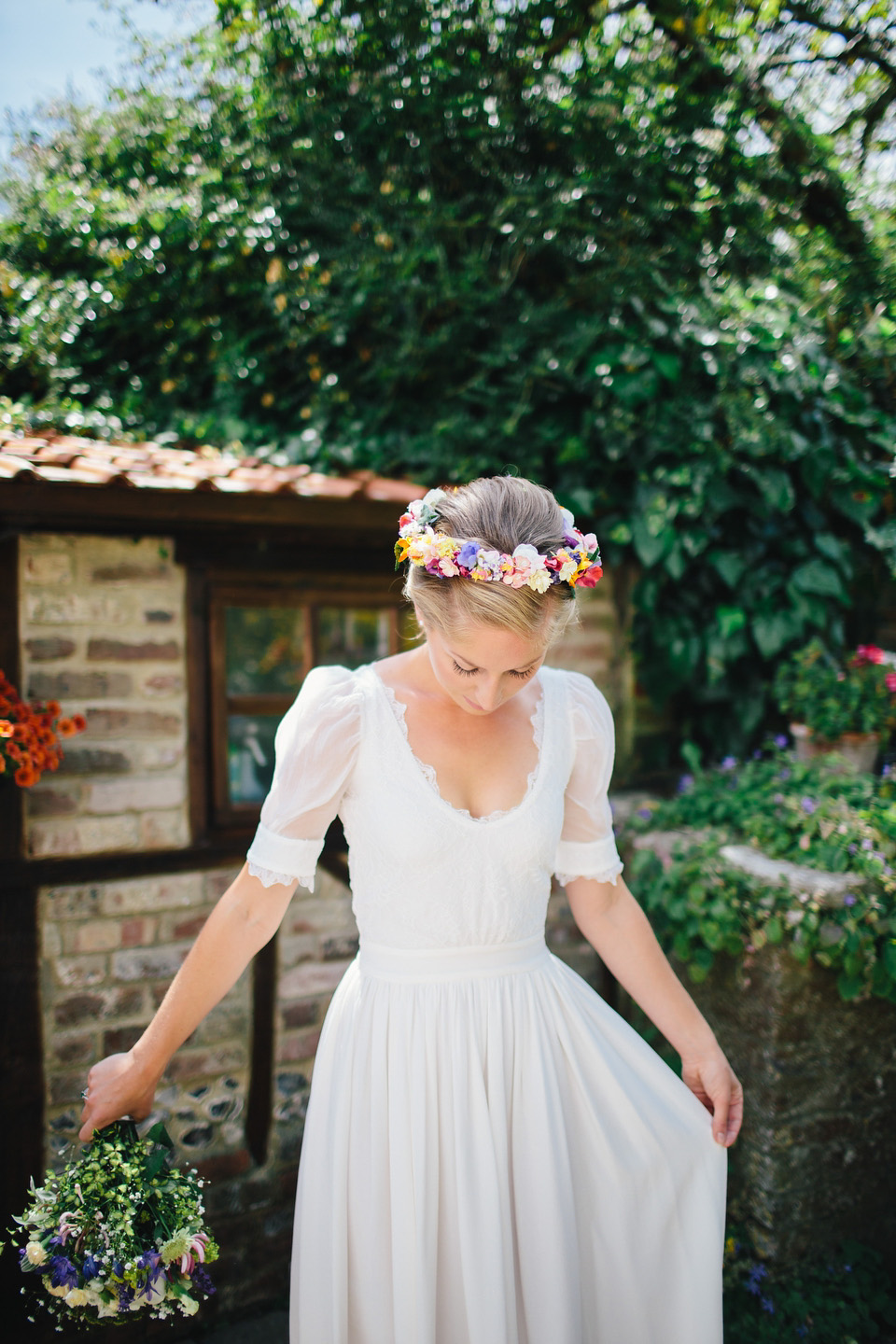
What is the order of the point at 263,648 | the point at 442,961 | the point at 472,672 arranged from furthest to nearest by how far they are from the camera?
1. the point at 263,648
2. the point at 442,961
3. the point at 472,672

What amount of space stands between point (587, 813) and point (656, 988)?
390 mm

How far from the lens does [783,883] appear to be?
8.59 feet

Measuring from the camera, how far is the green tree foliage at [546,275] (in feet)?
11.2

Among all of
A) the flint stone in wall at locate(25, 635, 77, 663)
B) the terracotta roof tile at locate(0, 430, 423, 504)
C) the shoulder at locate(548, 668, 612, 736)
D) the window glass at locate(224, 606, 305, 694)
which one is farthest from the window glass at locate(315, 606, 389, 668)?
the shoulder at locate(548, 668, 612, 736)

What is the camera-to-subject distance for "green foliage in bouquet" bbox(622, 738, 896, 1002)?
8.37 feet

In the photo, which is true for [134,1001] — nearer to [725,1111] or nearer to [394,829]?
[394,829]

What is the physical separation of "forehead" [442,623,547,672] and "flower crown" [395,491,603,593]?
0.30ft

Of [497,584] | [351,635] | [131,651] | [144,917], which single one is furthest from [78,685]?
[497,584]

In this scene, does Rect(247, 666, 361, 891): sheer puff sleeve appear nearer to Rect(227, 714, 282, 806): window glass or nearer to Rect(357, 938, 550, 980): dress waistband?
Rect(357, 938, 550, 980): dress waistband

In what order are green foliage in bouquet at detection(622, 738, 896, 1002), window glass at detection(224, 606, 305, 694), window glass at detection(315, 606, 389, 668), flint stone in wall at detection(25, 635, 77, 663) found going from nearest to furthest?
green foliage in bouquet at detection(622, 738, 896, 1002)
flint stone in wall at detection(25, 635, 77, 663)
window glass at detection(224, 606, 305, 694)
window glass at detection(315, 606, 389, 668)

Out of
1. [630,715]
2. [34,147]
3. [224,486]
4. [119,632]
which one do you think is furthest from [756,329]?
[34,147]

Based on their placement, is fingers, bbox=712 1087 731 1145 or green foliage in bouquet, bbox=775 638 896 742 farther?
green foliage in bouquet, bbox=775 638 896 742

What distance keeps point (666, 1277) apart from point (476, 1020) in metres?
0.69

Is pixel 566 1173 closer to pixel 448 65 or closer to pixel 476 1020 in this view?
pixel 476 1020
